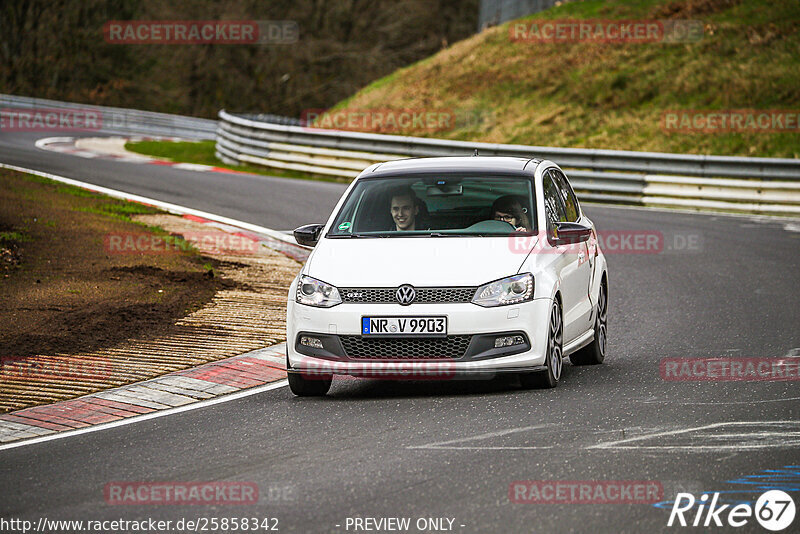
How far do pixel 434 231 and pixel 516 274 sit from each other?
0.98 m

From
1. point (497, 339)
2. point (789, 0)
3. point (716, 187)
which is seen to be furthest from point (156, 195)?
point (789, 0)

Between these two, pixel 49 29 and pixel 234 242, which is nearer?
pixel 234 242

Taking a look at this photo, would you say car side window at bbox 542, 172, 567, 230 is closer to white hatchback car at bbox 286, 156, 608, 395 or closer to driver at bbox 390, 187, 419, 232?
white hatchback car at bbox 286, 156, 608, 395

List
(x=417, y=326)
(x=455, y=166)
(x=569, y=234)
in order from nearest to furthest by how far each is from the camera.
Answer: (x=417, y=326) < (x=569, y=234) < (x=455, y=166)

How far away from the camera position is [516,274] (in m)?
8.56

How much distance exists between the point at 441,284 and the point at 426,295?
129mm

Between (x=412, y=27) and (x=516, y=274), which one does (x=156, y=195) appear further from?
Result: (x=412, y=27)

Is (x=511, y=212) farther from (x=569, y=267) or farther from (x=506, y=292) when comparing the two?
(x=506, y=292)

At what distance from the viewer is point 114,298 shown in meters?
12.4

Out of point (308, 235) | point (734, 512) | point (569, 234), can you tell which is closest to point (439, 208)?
point (308, 235)

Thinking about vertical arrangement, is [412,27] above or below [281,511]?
above

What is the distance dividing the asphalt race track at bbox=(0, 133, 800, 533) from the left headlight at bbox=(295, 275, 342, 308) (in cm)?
72

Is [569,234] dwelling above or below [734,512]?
above

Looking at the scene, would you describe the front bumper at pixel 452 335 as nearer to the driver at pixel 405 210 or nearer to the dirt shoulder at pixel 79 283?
the driver at pixel 405 210
